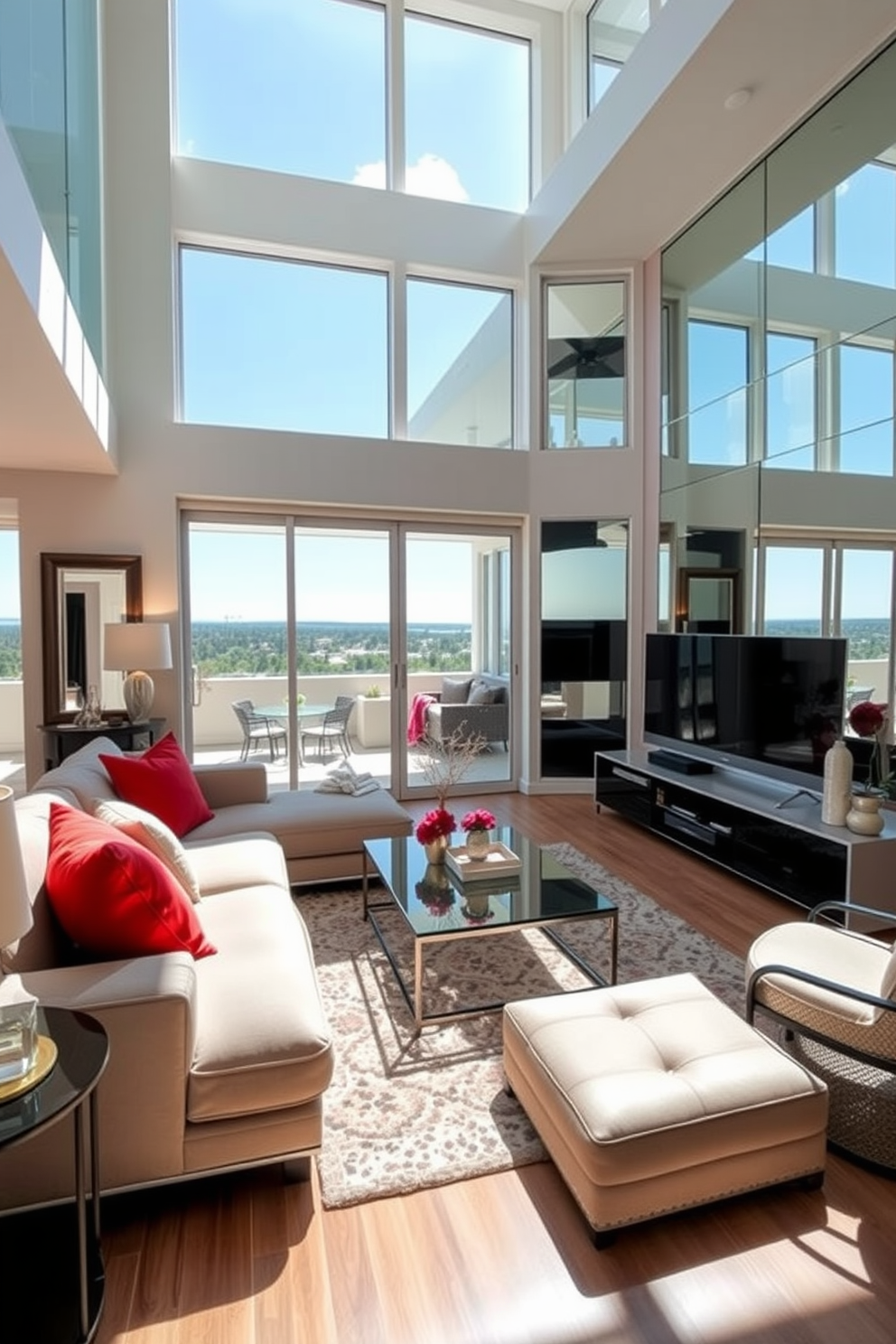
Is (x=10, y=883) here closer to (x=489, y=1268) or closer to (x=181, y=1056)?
(x=181, y=1056)

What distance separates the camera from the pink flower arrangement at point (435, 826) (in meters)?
2.90

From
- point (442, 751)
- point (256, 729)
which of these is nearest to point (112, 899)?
point (256, 729)

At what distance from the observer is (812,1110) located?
1687 mm

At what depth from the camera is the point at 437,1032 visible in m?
2.44

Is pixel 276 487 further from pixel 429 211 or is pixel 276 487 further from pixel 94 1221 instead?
pixel 94 1221

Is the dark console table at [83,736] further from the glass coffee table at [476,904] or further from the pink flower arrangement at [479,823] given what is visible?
the pink flower arrangement at [479,823]

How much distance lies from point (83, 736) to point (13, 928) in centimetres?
361

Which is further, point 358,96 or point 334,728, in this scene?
point 334,728

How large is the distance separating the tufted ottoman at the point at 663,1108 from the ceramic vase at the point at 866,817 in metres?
1.75

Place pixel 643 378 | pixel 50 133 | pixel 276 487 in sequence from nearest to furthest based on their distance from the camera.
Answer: pixel 50 133, pixel 276 487, pixel 643 378

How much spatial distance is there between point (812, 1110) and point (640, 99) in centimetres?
495

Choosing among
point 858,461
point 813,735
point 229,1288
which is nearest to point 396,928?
point 229,1288

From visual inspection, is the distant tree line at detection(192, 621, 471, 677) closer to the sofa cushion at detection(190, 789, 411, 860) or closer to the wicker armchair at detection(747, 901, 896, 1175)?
the sofa cushion at detection(190, 789, 411, 860)

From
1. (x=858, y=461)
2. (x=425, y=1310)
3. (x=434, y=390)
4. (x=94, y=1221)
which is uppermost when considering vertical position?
(x=434, y=390)
